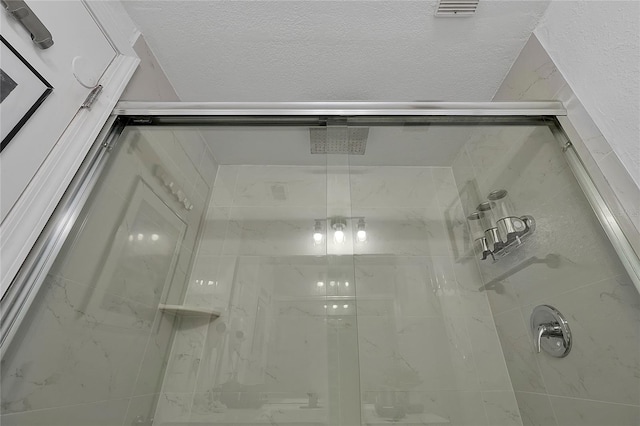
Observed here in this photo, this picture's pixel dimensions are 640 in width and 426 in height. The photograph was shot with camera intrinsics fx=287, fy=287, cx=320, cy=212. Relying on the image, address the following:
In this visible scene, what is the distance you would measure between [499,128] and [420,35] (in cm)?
43

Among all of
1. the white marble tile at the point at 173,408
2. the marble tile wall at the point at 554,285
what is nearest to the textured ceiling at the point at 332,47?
the marble tile wall at the point at 554,285

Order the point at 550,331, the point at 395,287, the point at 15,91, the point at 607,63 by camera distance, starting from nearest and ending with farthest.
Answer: the point at 15,91
the point at 607,63
the point at 550,331
the point at 395,287

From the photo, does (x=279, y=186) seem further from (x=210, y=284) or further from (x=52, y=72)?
(x=52, y=72)

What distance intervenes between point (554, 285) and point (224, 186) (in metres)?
1.45

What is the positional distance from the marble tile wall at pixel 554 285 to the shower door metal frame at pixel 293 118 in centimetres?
4

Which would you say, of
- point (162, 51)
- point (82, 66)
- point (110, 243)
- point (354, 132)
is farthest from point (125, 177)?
point (354, 132)

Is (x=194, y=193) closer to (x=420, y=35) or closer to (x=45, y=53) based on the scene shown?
(x=45, y=53)

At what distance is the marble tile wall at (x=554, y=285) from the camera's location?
71 centimetres

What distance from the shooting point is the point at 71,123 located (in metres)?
0.76

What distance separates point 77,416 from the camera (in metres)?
0.74

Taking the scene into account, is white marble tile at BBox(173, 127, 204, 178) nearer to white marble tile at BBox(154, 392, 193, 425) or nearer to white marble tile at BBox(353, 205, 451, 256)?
white marble tile at BBox(353, 205, 451, 256)

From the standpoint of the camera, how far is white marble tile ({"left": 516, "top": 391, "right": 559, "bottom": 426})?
3.07 ft

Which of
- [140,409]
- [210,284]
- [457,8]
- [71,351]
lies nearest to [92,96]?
[71,351]

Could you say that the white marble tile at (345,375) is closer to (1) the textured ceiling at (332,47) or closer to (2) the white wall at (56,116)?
(2) the white wall at (56,116)
